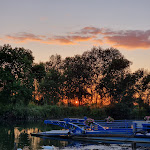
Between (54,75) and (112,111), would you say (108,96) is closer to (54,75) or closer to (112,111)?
(112,111)

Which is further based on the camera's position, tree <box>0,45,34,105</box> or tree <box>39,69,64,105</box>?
tree <box>39,69,64,105</box>

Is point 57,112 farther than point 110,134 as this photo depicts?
Yes

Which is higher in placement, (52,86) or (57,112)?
(52,86)

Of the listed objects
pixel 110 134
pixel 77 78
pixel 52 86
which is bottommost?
pixel 110 134

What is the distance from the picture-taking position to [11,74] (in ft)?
238

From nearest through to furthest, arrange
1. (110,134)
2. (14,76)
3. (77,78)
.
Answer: (110,134) < (14,76) < (77,78)

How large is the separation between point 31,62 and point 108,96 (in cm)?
2994

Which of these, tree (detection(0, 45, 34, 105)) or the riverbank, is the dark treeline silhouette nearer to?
the riverbank

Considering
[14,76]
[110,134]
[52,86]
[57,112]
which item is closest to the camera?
[110,134]

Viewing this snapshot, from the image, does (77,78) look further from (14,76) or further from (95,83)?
(14,76)

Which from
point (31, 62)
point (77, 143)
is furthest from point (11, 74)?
point (77, 143)

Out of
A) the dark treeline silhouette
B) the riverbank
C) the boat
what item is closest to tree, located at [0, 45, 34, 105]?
the riverbank

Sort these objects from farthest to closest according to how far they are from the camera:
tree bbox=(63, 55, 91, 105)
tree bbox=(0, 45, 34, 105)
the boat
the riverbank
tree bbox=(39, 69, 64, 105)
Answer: tree bbox=(63, 55, 91, 105), tree bbox=(39, 69, 64, 105), tree bbox=(0, 45, 34, 105), the riverbank, the boat

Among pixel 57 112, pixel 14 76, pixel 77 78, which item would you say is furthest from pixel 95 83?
pixel 14 76
